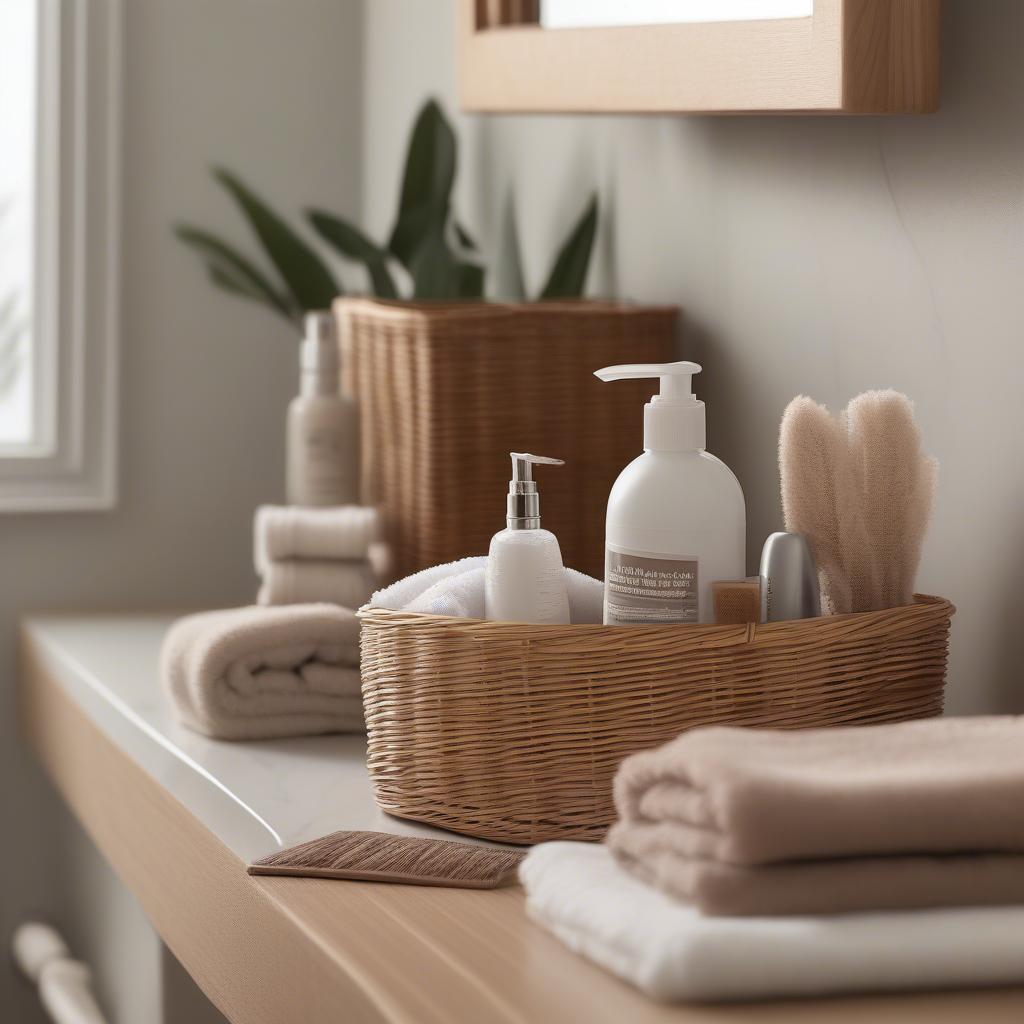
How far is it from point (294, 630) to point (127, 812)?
18 centimetres

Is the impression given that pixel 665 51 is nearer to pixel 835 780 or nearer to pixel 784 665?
pixel 784 665

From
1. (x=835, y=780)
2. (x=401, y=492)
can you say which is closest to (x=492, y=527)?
(x=401, y=492)

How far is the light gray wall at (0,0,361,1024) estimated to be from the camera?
1797mm

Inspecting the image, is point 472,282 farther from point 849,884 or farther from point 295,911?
point 849,884

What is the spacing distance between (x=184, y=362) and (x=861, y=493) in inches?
45.5

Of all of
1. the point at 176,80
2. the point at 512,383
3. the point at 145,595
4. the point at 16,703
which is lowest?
the point at 16,703

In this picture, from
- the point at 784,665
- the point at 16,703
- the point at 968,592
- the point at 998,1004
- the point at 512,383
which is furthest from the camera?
the point at 16,703

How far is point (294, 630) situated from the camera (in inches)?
45.0

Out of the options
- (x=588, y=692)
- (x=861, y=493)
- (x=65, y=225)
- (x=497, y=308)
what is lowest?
(x=588, y=692)

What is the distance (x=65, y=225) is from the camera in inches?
70.2

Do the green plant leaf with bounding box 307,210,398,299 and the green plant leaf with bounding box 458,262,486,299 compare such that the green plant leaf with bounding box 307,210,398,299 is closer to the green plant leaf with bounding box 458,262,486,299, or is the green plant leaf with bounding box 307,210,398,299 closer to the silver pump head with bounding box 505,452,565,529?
the green plant leaf with bounding box 458,262,486,299

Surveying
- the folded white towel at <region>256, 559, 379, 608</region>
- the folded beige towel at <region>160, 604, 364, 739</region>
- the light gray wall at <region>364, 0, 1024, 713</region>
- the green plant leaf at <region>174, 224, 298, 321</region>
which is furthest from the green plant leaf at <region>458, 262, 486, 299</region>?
the folded beige towel at <region>160, 604, 364, 739</region>

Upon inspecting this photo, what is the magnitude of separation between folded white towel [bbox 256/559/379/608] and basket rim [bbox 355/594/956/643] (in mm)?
417

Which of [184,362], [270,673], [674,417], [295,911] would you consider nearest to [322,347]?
[270,673]
